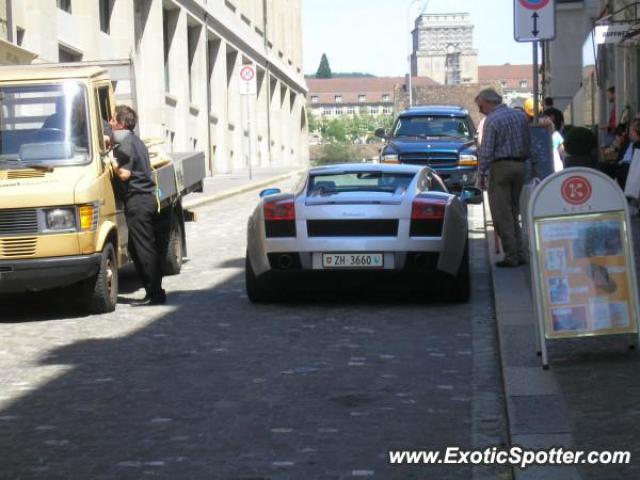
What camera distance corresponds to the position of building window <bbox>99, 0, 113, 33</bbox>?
3306 centimetres

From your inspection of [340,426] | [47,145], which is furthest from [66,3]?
[340,426]

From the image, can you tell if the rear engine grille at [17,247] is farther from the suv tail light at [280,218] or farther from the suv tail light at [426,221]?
the suv tail light at [426,221]

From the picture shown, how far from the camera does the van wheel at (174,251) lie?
15.0 m

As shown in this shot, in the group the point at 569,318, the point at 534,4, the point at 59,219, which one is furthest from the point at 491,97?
the point at 569,318

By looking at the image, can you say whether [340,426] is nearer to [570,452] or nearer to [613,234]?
[570,452]

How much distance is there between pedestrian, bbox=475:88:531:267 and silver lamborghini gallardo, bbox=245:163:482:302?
174 cm

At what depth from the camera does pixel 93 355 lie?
9.57m

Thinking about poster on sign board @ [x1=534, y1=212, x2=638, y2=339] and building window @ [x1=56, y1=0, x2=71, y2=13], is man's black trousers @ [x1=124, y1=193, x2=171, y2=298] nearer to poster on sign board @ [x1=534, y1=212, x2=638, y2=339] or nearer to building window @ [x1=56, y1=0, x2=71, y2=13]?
poster on sign board @ [x1=534, y1=212, x2=638, y2=339]

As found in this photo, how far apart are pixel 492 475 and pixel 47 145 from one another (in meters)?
7.16

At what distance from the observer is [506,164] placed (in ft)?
44.6

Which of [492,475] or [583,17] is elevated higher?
[583,17]

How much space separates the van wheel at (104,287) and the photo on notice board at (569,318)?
4.77 meters

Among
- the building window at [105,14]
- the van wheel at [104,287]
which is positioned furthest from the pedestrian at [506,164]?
the building window at [105,14]

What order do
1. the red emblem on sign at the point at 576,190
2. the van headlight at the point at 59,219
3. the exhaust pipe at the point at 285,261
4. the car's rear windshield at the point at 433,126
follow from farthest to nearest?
the car's rear windshield at the point at 433,126 < the exhaust pipe at the point at 285,261 < the van headlight at the point at 59,219 < the red emblem on sign at the point at 576,190
